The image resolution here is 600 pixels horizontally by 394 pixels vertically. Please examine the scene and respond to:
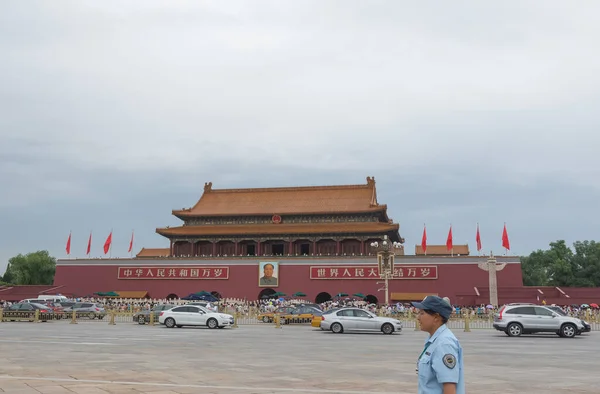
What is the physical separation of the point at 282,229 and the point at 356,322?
94.9 ft

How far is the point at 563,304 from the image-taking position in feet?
137

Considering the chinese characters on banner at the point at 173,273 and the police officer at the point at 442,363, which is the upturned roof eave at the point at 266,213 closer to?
the chinese characters on banner at the point at 173,273

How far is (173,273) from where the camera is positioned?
5119cm

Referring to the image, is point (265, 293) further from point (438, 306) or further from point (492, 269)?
point (438, 306)

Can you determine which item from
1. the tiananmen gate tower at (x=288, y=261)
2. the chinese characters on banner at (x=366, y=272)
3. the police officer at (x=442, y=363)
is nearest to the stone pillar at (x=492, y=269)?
the tiananmen gate tower at (x=288, y=261)

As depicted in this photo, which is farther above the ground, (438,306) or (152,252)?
(152,252)

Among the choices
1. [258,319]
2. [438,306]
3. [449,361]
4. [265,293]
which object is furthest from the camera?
[265,293]

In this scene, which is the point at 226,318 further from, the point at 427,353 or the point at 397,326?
the point at 427,353

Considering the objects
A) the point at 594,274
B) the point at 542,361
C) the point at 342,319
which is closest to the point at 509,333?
the point at 342,319

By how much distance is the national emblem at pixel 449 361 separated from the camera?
3569 millimetres

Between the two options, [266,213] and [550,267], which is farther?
[550,267]

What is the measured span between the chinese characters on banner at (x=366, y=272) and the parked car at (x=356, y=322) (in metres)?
23.1

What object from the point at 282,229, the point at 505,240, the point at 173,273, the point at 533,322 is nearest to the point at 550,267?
the point at 505,240

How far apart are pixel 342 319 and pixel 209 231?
31714 millimetres
